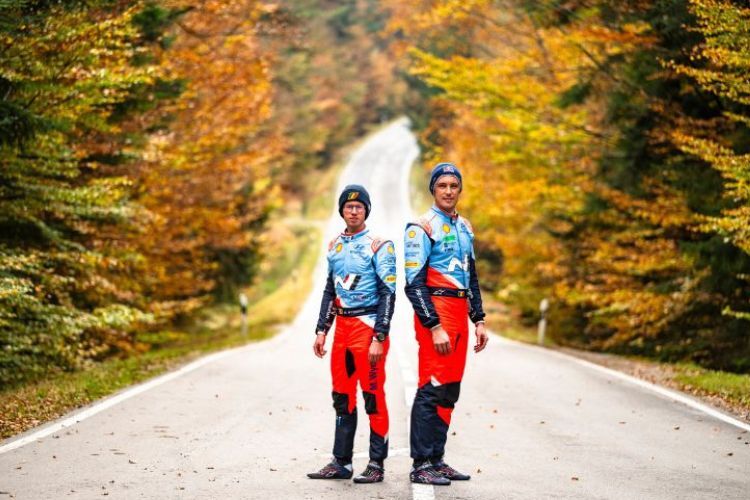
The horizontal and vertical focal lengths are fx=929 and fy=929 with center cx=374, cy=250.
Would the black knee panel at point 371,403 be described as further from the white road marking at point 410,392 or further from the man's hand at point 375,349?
the white road marking at point 410,392

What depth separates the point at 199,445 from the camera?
7363 mm

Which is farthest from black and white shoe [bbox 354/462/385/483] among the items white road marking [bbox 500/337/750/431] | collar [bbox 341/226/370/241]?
white road marking [bbox 500/337/750/431]

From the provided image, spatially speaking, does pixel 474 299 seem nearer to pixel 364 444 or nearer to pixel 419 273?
pixel 419 273

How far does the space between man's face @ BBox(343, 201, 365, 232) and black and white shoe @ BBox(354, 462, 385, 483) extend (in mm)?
1625

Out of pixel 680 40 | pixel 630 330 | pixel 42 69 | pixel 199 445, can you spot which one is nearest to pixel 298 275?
pixel 630 330

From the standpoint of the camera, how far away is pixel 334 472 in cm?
634

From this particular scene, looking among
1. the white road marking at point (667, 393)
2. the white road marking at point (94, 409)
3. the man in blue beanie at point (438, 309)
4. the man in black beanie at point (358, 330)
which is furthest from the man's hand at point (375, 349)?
the white road marking at point (667, 393)

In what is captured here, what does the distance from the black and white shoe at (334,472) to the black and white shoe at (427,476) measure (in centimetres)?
44

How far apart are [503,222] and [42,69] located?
55.8 feet

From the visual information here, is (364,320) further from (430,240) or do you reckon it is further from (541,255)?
(541,255)

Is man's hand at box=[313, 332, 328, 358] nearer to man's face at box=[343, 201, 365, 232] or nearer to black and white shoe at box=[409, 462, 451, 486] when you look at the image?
man's face at box=[343, 201, 365, 232]

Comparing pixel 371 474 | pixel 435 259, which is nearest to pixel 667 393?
pixel 435 259

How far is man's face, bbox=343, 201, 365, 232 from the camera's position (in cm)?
640

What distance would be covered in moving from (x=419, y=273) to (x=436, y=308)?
0.91 feet
